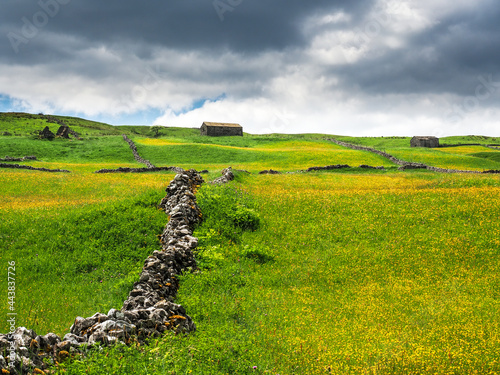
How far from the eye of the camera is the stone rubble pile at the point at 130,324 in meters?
6.24

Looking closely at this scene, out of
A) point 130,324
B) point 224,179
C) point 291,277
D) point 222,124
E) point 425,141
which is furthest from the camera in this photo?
point 222,124

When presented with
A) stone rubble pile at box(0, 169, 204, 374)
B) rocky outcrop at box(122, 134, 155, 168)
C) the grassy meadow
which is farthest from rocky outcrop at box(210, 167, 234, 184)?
rocky outcrop at box(122, 134, 155, 168)

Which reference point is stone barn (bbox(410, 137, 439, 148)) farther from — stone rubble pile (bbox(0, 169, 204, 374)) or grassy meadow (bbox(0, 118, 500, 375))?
stone rubble pile (bbox(0, 169, 204, 374))

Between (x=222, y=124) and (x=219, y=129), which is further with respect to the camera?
(x=222, y=124)

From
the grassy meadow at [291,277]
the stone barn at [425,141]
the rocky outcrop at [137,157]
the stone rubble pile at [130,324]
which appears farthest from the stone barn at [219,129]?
the stone rubble pile at [130,324]

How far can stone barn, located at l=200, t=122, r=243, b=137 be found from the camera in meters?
106

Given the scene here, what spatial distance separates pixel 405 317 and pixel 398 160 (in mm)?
55696

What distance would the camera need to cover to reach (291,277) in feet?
44.7

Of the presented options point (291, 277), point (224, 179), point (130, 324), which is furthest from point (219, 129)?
point (130, 324)

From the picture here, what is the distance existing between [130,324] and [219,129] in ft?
335

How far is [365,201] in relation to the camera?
22.7m

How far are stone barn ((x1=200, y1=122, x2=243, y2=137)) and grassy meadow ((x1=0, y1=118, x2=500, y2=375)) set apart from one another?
268 feet

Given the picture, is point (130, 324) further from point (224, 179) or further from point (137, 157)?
point (137, 157)

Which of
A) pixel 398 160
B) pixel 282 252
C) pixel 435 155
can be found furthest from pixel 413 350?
pixel 435 155
